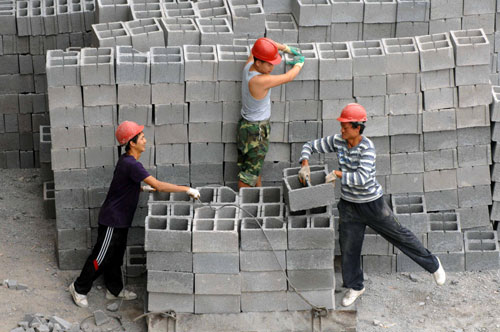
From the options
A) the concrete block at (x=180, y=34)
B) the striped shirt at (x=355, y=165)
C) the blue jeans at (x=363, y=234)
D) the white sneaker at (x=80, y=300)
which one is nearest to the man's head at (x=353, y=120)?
the striped shirt at (x=355, y=165)

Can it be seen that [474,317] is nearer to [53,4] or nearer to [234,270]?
[234,270]

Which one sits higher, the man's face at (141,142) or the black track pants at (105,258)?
the man's face at (141,142)

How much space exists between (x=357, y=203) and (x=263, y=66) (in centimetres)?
156


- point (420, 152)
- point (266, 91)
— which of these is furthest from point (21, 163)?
point (420, 152)

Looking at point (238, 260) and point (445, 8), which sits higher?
point (445, 8)

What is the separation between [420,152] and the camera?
29.7 feet

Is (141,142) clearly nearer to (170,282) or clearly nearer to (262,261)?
(170,282)

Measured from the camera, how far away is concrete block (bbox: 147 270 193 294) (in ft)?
26.3

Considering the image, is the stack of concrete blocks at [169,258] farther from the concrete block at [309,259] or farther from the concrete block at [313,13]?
the concrete block at [313,13]

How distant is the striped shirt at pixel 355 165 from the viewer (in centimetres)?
789

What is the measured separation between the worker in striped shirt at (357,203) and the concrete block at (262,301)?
2.15 feet

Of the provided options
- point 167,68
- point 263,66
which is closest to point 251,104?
point 263,66

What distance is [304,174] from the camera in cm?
805

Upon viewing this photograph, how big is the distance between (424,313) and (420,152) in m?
1.65
